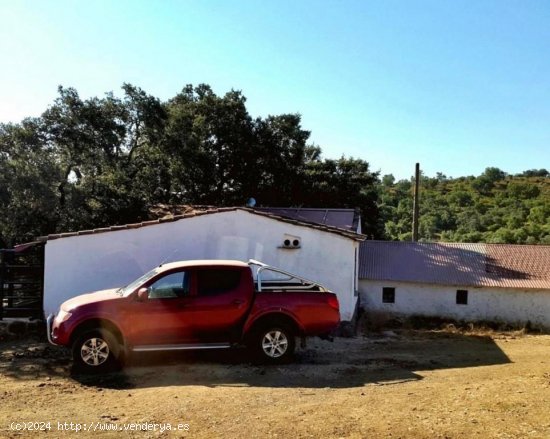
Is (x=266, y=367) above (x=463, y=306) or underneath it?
above

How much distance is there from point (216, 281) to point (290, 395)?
2.47 m

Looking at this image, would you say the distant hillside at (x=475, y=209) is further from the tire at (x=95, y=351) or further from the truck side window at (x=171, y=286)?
the tire at (x=95, y=351)

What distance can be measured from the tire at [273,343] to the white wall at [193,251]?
13.3 ft

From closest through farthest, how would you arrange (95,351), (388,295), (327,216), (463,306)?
(95,351)
(327,216)
(463,306)
(388,295)

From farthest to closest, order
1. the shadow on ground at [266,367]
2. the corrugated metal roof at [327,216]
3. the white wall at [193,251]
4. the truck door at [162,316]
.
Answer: the corrugated metal roof at [327,216] → the white wall at [193,251] → the truck door at [162,316] → the shadow on ground at [266,367]

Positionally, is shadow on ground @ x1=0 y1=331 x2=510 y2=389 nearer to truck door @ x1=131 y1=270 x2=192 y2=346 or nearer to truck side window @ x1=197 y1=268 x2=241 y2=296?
truck door @ x1=131 y1=270 x2=192 y2=346

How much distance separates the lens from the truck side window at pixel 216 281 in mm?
8102

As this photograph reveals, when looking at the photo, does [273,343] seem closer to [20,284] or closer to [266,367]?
[266,367]

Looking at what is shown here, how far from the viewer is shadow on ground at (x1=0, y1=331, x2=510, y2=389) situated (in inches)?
286

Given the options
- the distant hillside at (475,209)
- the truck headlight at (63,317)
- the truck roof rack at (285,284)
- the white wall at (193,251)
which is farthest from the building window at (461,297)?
the distant hillside at (475,209)

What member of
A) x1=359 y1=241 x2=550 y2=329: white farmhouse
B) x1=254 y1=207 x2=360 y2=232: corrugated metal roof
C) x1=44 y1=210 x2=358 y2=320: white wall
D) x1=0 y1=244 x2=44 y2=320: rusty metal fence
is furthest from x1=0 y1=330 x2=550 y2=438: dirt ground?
x1=359 y1=241 x2=550 y2=329: white farmhouse

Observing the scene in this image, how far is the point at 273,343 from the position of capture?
26.8 feet

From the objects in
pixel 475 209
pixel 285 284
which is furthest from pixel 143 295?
pixel 475 209

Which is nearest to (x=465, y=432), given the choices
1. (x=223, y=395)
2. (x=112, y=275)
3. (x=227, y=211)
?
(x=223, y=395)
